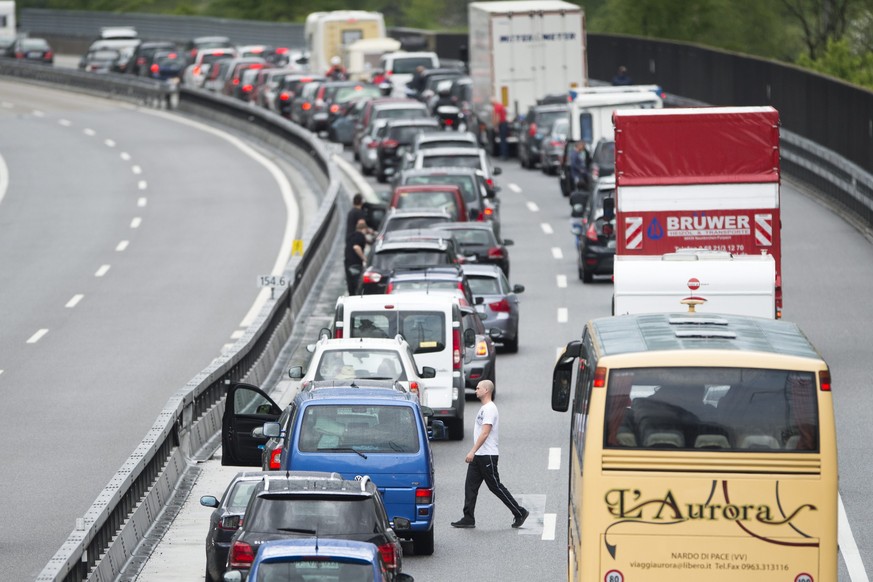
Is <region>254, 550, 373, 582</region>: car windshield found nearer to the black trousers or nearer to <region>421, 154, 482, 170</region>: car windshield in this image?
the black trousers

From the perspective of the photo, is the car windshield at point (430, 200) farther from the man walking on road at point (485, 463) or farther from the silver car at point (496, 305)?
the man walking on road at point (485, 463)

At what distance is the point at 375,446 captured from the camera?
1750cm

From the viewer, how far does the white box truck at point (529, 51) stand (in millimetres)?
53344

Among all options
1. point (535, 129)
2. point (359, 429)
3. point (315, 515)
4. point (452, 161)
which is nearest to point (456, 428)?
point (359, 429)

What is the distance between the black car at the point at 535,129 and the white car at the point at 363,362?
28.5 m

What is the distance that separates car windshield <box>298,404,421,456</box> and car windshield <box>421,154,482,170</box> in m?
25.3

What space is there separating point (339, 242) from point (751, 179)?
15909mm

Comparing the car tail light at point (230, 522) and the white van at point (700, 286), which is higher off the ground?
the white van at point (700, 286)

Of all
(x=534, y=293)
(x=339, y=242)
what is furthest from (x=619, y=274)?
(x=339, y=242)

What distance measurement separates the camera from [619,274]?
22.4 m

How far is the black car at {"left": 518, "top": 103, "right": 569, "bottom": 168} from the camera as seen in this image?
2016 inches

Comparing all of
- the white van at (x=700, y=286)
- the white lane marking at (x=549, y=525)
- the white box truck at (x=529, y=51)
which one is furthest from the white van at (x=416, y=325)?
the white box truck at (x=529, y=51)

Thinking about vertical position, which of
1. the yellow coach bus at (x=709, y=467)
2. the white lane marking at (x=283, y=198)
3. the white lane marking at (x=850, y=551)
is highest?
the yellow coach bus at (x=709, y=467)

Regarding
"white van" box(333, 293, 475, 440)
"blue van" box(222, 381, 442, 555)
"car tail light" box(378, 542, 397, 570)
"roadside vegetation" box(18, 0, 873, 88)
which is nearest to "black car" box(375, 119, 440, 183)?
"roadside vegetation" box(18, 0, 873, 88)
